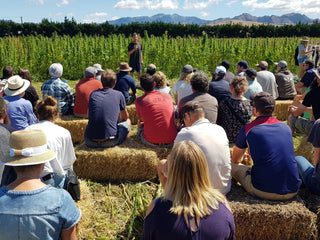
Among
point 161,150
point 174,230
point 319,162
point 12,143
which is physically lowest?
point 161,150

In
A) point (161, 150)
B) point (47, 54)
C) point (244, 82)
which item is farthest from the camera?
point (47, 54)

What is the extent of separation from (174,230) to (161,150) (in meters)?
2.95

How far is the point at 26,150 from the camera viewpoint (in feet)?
6.71

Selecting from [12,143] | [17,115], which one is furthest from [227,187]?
[17,115]

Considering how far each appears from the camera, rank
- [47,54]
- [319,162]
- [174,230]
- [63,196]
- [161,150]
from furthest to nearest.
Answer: [47,54] → [161,150] → [319,162] → [63,196] → [174,230]

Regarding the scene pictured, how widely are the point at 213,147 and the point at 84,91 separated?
3.72 metres

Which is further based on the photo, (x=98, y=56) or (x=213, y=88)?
(x=98, y=56)

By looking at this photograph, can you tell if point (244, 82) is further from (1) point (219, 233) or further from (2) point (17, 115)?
(2) point (17, 115)

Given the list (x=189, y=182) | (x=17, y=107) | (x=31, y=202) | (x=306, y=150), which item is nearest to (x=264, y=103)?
(x=189, y=182)

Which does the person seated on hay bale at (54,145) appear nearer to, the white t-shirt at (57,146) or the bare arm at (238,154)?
the white t-shirt at (57,146)

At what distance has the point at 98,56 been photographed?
12945 millimetres

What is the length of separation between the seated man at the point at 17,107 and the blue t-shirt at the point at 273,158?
11.4 ft

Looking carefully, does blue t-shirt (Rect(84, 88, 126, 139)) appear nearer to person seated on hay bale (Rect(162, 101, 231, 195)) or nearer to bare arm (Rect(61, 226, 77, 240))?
person seated on hay bale (Rect(162, 101, 231, 195))

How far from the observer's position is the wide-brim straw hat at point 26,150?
2.02 m
